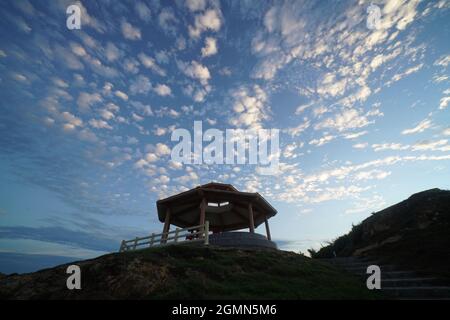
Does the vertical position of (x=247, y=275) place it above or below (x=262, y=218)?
below

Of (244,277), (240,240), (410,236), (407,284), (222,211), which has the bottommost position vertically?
(407,284)

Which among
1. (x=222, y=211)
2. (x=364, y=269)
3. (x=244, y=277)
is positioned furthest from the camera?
(x=222, y=211)

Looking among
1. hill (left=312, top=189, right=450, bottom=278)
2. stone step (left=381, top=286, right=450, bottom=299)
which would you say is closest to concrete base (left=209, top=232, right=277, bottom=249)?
hill (left=312, top=189, right=450, bottom=278)

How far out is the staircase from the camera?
774 centimetres

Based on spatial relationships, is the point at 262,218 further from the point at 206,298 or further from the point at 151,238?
the point at 206,298

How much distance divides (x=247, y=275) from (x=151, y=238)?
819 cm

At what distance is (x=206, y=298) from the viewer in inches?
264

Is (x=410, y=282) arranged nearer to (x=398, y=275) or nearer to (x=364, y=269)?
(x=398, y=275)

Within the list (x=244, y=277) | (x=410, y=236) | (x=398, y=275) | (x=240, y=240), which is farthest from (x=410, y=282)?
(x=240, y=240)

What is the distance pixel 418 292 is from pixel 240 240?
8.51 metres

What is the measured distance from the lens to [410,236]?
40.6 feet

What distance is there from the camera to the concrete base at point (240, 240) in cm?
1405
